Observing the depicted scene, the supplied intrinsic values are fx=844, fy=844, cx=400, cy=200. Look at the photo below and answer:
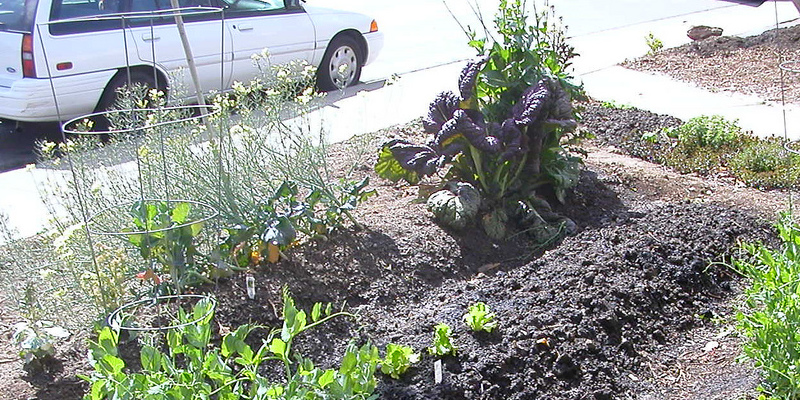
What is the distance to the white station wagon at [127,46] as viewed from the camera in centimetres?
782

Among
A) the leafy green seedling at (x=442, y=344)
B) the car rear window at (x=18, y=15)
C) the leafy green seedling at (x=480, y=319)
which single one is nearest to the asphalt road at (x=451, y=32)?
the car rear window at (x=18, y=15)

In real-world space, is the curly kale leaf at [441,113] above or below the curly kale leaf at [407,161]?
above

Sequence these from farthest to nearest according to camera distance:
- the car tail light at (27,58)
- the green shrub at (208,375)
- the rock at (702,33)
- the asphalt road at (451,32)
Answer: the rock at (702,33) → the asphalt road at (451,32) → the car tail light at (27,58) → the green shrub at (208,375)

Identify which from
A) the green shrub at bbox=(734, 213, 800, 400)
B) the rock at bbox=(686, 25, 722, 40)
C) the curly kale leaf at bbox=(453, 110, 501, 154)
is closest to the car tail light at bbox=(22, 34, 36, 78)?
the curly kale leaf at bbox=(453, 110, 501, 154)

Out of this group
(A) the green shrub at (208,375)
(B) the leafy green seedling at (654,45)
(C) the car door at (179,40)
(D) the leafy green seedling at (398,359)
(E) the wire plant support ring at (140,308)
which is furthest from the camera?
(B) the leafy green seedling at (654,45)

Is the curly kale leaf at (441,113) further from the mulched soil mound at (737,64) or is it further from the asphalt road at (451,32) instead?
the mulched soil mound at (737,64)

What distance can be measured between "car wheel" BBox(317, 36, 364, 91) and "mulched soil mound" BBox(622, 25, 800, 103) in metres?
3.39

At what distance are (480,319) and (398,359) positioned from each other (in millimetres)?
479

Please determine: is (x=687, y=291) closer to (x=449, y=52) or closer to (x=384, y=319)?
(x=384, y=319)

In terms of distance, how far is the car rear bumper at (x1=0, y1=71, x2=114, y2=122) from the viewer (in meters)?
7.82

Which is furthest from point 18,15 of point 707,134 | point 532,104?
point 707,134

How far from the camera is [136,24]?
27.9ft

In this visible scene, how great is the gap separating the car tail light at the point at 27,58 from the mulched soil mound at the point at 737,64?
6.79 m

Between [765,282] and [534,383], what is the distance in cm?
100
